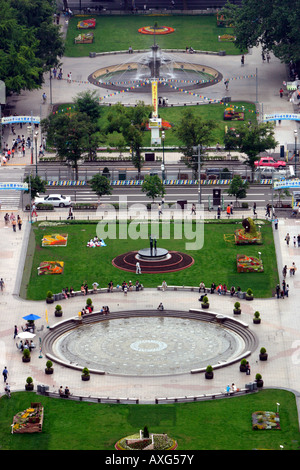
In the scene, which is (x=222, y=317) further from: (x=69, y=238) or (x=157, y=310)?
(x=69, y=238)

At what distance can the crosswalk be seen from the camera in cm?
17738

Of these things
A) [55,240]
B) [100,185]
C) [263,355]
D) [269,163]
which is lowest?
[263,355]

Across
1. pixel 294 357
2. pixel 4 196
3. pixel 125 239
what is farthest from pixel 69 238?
pixel 294 357

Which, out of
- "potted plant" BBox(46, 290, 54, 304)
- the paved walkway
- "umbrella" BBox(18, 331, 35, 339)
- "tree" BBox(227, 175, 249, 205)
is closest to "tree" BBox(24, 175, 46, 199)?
the paved walkway

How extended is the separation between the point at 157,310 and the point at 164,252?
15336 millimetres

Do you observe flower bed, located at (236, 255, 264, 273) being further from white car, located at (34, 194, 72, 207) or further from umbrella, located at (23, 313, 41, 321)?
white car, located at (34, 194, 72, 207)

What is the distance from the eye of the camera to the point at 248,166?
189 m

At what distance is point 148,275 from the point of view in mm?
155000

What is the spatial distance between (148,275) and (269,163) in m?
40.7

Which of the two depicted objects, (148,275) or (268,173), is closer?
(148,275)

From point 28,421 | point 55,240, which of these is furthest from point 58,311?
point 28,421

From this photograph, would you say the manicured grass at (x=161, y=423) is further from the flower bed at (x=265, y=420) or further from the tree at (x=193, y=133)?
the tree at (x=193, y=133)

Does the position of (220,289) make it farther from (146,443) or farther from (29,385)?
(146,443)

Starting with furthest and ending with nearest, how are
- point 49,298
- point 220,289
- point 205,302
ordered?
point 220,289, point 49,298, point 205,302
